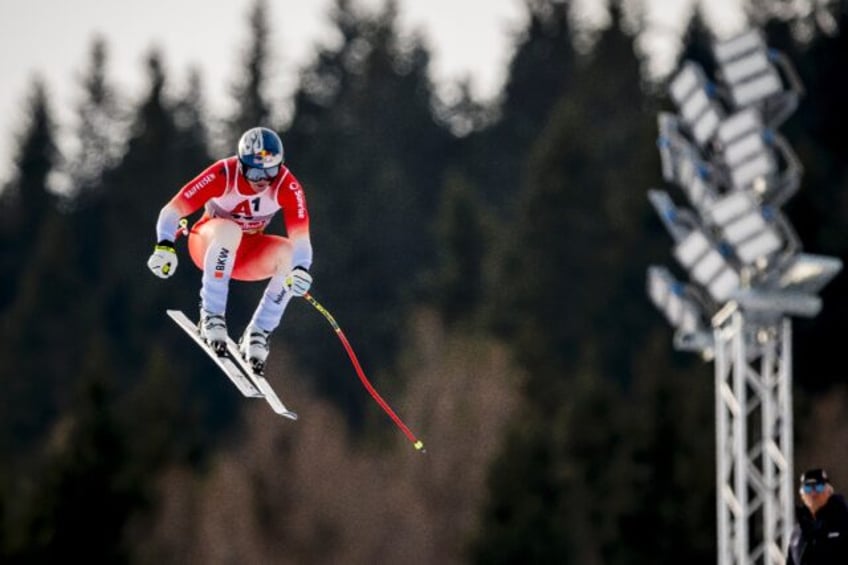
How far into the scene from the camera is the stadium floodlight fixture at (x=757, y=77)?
21.8 metres

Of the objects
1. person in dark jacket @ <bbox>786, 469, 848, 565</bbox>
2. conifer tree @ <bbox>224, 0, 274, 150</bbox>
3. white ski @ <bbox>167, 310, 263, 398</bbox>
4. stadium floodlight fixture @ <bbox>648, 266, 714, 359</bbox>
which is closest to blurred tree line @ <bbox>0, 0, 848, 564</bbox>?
conifer tree @ <bbox>224, 0, 274, 150</bbox>

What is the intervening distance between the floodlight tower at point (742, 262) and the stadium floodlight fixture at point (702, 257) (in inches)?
0.6

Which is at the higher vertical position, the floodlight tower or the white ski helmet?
the white ski helmet

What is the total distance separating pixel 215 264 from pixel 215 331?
1.67ft

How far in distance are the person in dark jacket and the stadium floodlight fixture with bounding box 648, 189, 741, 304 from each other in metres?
8.74

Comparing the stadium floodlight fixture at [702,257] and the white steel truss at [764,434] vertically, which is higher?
the stadium floodlight fixture at [702,257]

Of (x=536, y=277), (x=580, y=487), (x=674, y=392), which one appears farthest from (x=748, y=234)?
(x=536, y=277)

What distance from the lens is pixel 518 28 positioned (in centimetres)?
7788

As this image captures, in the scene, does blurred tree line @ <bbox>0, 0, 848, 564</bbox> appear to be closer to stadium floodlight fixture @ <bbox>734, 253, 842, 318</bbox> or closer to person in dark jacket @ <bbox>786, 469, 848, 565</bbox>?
stadium floodlight fixture @ <bbox>734, 253, 842, 318</bbox>

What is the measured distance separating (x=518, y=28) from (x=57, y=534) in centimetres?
4623

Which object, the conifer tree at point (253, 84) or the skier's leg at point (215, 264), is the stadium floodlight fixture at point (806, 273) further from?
the conifer tree at point (253, 84)

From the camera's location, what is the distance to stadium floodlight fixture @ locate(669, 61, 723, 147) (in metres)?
22.0

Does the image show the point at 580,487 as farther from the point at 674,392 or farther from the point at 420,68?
the point at 420,68

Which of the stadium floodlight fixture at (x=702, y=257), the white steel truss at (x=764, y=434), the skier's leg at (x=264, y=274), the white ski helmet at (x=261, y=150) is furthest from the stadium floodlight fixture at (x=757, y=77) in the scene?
the white ski helmet at (x=261, y=150)
